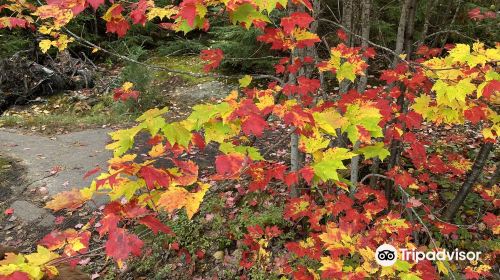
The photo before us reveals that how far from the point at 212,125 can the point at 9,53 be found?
1187 centimetres

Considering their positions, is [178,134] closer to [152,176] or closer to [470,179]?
[152,176]

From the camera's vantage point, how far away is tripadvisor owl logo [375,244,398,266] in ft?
8.84

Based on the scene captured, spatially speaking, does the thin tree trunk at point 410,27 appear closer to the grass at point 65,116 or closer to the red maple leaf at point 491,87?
the red maple leaf at point 491,87

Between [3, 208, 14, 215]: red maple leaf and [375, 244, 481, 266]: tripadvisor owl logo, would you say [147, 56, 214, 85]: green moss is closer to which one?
[3, 208, 14, 215]: red maple leaf

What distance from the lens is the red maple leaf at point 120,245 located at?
166cm

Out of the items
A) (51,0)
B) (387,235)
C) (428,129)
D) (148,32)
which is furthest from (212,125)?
(148,32)

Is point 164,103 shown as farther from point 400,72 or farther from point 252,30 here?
point 400,72

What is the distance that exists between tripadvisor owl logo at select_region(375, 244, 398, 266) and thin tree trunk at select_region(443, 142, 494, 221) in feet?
5.54

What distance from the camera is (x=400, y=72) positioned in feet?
10.6

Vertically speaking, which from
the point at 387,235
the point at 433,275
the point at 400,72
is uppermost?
the point at 400,72

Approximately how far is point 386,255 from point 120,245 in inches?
81.3

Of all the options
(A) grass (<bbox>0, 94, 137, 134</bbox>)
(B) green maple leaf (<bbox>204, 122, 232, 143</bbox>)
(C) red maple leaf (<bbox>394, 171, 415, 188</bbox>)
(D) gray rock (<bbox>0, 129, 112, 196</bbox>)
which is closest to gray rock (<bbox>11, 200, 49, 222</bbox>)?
(D) gray rock (<bbox>0, 129, 112, 196</bbox>)

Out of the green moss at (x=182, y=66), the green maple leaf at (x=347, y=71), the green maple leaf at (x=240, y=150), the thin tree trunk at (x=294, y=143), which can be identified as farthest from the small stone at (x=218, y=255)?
the green moss at (x=182, y=66)

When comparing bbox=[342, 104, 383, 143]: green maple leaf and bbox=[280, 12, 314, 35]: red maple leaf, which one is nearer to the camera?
bbox=[342, 104, 383, 143]: green maple leaf
